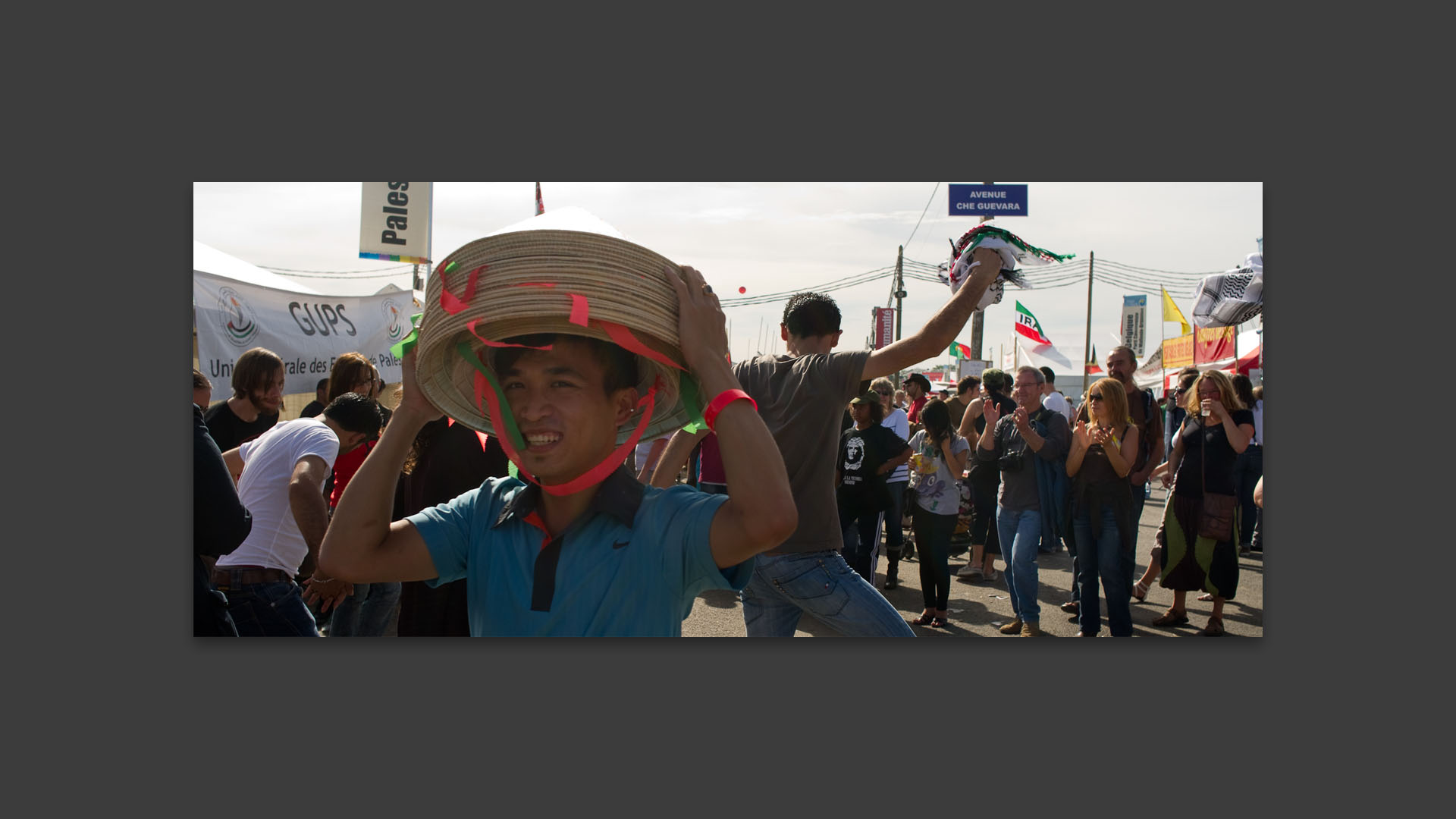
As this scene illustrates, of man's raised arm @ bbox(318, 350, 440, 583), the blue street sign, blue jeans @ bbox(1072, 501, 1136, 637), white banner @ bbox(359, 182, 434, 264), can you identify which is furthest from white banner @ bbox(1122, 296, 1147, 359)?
man's raised arm @ bbox(318, 350, 440, 583)

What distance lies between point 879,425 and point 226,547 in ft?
13.5

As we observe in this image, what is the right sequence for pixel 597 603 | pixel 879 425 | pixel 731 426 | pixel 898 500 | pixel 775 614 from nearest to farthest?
1. pixel 731 426
2. pixel 597 603
3. pixel 775 614
4. pixel 879 425
5. pixel 898 500

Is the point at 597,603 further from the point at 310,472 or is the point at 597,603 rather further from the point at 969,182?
the point at 969,182

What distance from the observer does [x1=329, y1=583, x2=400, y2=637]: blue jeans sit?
451 centimetres

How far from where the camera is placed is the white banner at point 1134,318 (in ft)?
28.0

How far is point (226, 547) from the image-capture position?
334 cm

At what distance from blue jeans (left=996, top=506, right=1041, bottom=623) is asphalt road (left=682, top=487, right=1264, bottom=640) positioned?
0.35 meters

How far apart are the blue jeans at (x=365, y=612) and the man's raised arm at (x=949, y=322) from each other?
265 cm

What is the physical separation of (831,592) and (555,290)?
1929 millimetres

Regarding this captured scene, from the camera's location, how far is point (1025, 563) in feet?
19.0

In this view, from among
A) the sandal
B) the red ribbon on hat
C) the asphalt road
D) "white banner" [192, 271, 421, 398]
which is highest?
"white banner" [192, 271, 421, 398]

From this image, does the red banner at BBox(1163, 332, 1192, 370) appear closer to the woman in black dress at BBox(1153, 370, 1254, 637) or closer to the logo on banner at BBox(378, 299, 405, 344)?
the woman in black dress at BBox(1153, 370, 1254, 637)

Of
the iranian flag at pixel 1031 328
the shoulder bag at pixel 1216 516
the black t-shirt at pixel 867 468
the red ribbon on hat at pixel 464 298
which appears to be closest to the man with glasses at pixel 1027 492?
the black t-shirt at pixel 867 468

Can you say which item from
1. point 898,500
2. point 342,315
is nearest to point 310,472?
point 342,315
